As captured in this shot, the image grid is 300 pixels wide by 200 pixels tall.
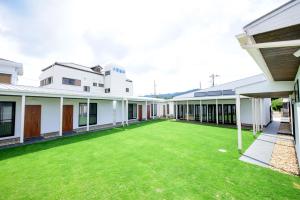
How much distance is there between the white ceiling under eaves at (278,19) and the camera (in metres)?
1.88

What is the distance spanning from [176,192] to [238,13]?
554 cm

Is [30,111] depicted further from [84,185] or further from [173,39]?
[173,39]

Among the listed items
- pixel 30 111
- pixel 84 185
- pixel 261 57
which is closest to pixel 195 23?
pixel 261 57

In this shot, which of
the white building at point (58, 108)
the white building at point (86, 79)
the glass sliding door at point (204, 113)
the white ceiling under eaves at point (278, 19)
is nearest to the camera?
the white ceiling under eaves at point (278, 19)

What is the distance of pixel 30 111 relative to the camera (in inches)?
359

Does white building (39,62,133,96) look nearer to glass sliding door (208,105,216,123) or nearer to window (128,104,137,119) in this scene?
window (128,104,137,119)

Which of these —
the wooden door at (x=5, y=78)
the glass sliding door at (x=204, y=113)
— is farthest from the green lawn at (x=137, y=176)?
the glass sliding door at (x=204, y=113)

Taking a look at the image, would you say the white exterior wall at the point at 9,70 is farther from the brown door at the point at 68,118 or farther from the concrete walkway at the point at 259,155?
the concrete walkway at the point at 259,155

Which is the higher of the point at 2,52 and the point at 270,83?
the point at 2,52

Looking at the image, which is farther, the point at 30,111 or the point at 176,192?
the point at 30,111

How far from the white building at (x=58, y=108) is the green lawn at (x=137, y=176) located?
9.56ft

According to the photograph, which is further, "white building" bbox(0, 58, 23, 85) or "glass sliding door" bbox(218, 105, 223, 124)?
"glass sliding door" bbox(218, 105, 223, 124)

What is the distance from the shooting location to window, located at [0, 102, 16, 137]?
8.10 metres

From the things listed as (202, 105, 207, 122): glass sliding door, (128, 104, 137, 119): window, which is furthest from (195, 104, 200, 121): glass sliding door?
(128, 104, 137, 119): window
